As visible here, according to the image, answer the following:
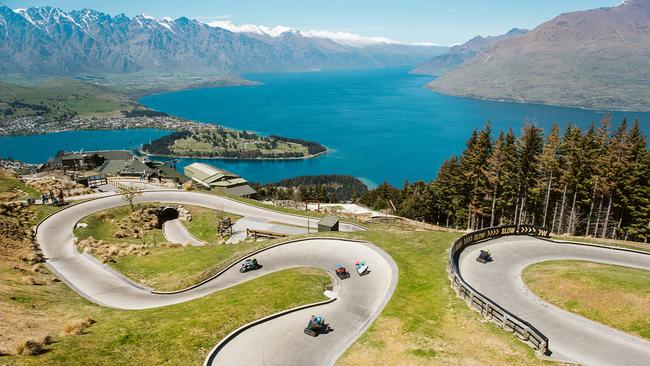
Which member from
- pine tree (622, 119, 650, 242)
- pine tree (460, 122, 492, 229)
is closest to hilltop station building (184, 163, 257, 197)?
pine tree (460, 122, 492, 229)

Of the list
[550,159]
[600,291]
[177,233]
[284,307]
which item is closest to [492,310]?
[600,291]

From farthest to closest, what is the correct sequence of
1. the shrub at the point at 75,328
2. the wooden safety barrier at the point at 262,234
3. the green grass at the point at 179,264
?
the wooden safety barrier at the point at 262,234, the green grass at the point at 179,264, the shrub at the point at 75,328

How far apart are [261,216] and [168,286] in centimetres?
2552

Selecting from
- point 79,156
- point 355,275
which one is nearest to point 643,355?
point 355,275

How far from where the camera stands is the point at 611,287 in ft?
87.6

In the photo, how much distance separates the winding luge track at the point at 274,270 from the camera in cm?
2314

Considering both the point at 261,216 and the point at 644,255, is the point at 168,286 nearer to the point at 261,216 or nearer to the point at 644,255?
the point at 261,216

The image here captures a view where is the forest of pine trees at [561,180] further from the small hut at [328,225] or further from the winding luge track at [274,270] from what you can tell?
the small hut at [328,225]

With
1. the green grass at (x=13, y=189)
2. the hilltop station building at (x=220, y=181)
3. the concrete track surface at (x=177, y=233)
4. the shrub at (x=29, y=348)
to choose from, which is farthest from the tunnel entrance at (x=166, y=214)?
the shrub at (x=29, y=348)

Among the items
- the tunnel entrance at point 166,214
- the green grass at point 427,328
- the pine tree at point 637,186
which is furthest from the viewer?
the tunnel entrance at point 166,214

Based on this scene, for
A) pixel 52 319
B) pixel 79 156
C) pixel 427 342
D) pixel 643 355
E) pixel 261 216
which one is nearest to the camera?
pixel 643 355

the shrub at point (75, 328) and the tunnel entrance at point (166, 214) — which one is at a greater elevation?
the shrub at point (75, 328)

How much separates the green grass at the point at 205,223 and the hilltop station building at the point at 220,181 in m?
18.2

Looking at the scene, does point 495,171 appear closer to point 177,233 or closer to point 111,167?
point 177,233
